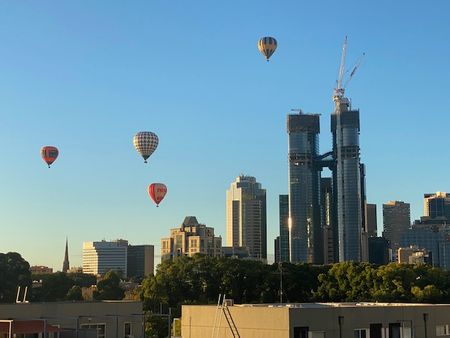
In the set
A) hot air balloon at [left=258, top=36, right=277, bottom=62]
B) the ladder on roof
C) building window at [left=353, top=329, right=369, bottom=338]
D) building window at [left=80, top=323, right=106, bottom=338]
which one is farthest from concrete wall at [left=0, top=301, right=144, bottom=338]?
hot air balloon at [left=258, top=36, right=277, bottom=62]

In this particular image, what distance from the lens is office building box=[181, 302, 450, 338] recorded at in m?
39.7

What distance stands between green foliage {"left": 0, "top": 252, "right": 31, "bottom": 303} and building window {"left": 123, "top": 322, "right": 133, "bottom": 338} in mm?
65194

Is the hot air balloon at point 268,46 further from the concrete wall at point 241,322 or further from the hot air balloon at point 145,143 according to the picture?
the concrete wall at point 241,322

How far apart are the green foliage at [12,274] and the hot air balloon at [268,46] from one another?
52646 mm

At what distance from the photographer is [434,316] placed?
148ft

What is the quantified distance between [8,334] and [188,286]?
193 feet

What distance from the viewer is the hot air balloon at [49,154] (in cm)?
8331

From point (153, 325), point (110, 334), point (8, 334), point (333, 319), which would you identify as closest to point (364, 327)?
point (333, 319)

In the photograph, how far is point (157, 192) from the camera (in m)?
85.5

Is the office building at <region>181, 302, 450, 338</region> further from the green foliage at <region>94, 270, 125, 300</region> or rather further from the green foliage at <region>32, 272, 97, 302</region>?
the green foliage at <region>94, 270, 125, 300</region>

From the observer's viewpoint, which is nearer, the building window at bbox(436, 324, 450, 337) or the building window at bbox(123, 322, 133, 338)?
the building window at bbox(123, 322, 133, 338)

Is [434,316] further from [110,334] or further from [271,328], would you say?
[110,334]

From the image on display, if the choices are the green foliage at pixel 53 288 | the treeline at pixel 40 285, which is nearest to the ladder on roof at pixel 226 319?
the treeline at pixel 40 285

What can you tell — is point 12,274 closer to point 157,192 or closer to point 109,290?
point 109,290
